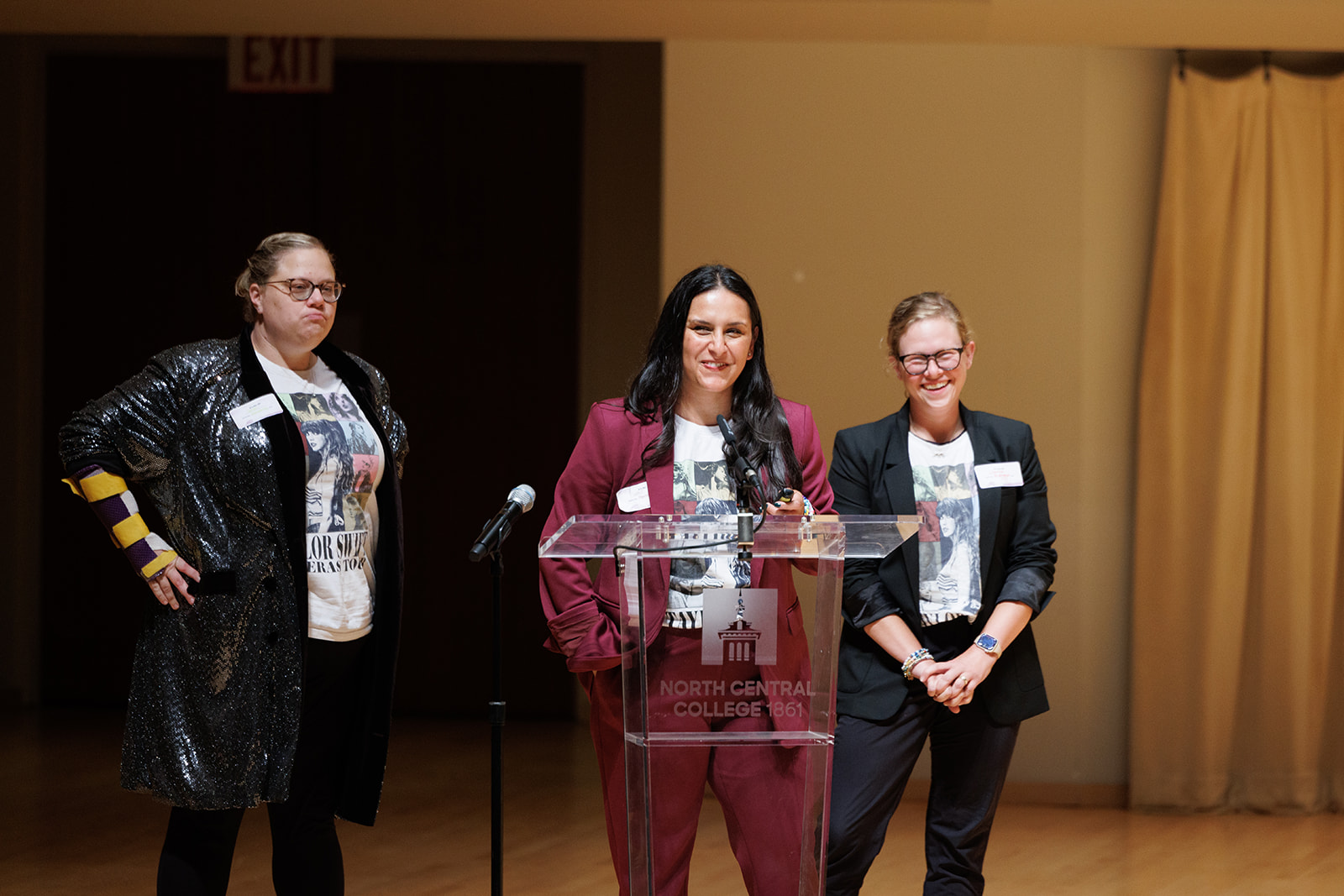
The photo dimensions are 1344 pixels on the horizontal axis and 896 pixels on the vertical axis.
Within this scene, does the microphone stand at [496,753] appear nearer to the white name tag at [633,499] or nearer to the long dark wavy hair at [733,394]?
the white name tag at [633,499]

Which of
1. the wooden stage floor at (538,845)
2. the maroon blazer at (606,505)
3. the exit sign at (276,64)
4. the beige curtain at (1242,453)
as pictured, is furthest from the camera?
the exit sign at (276,64)

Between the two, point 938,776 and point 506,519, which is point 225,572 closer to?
point 506,519

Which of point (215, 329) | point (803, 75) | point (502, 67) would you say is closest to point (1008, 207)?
point (803, 75)

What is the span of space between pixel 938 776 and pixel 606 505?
98 centimetres

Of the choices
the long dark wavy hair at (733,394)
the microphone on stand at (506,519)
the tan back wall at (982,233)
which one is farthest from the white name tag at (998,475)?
the tan back wall at (982,233)

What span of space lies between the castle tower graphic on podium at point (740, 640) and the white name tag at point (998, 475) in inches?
33.9

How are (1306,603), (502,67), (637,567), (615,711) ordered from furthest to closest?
1. (502,67)
2. (1306,603)
3. (615,711)
4. (637,567)

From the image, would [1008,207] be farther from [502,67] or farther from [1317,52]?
[502,67]

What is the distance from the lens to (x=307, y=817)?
2.75m

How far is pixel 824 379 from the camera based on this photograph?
4.93 m

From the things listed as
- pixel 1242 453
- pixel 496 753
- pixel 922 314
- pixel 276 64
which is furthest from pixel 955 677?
pixel 276 64

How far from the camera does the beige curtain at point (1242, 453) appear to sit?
15.6ft

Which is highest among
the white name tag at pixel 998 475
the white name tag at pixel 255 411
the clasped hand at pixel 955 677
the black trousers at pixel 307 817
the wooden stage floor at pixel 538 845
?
the white name tag at pixel 255 411

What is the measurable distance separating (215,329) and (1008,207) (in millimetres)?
3992
